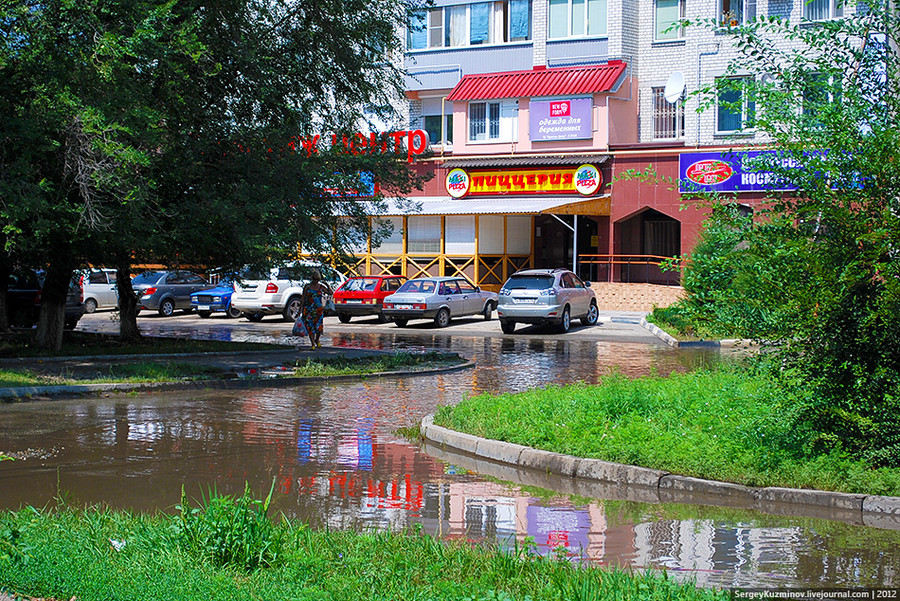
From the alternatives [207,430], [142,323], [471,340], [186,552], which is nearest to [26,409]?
[207,430]

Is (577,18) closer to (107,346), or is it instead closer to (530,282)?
(530,282)

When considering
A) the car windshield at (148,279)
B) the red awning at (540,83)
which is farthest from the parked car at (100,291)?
the red awning at (540,83)

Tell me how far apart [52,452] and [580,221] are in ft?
114

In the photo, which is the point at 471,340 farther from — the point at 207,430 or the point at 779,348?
the point at 779,348

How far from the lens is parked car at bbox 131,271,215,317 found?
3659cm

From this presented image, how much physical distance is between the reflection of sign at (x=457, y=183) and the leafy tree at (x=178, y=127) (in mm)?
16767

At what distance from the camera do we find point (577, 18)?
4053 cm

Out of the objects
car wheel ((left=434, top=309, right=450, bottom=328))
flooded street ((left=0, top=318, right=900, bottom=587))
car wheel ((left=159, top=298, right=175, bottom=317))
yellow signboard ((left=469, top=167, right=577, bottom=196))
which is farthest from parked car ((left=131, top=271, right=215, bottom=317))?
flooded street ((left=0, top=318, right=900, bottom=587))

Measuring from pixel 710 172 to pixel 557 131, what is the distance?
6801 mm

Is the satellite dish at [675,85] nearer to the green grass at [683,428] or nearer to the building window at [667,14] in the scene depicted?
the building window at [667,14]

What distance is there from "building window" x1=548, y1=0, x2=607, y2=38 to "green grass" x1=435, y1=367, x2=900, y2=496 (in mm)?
30002

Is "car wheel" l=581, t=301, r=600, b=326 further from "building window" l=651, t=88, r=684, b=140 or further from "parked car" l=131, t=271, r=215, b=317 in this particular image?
"parked car" l=131, t=271, r=215, b=317

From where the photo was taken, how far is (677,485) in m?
8.67

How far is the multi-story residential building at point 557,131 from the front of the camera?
37750 millimetres
